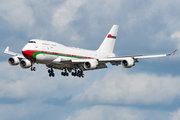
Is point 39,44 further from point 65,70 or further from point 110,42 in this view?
point 110,42

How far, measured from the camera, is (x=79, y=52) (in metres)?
83.2

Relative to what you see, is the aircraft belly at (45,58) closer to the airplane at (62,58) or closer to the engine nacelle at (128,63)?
the airplane at (62,58)

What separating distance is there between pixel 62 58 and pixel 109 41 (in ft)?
80.4

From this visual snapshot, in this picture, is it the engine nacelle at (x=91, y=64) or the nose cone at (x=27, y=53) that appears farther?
the engine nacelle at (x=91, y=64)

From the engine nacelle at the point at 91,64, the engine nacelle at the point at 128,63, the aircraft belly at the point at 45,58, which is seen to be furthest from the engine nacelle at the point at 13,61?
the engine nacelle at the point at 128,63

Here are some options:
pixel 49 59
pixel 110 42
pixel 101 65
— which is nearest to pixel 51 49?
pixel 49 59

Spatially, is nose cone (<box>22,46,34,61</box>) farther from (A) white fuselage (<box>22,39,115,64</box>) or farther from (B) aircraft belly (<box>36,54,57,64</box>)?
(B) aircraft belly (<box>36,54,57,64</box>)

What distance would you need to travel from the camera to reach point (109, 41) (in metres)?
99.3

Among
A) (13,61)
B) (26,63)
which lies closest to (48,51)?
(26,63)

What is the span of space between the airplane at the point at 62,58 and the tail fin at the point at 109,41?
6.35m

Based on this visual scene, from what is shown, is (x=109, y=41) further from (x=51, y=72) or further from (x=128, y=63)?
(x=128, y=63)

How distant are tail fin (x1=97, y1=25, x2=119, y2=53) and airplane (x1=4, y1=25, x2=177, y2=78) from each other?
20.8ft

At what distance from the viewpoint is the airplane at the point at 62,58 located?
74500mm

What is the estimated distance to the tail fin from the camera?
96894mm
